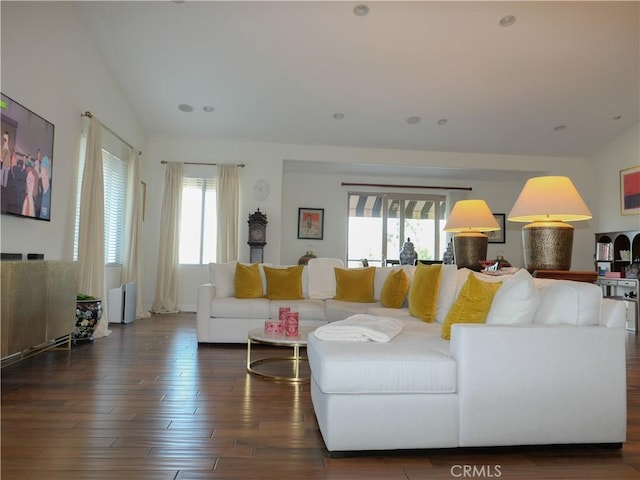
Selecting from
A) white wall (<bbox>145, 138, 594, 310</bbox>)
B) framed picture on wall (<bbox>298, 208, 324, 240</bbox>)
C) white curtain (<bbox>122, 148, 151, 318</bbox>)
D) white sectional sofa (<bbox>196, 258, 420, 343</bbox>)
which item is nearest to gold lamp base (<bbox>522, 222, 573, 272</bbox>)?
white sectional sofa (<bbox>196, 258, 420, 343</bbox>)

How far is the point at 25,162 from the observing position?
3.76 metres

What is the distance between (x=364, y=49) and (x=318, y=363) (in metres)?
4.10

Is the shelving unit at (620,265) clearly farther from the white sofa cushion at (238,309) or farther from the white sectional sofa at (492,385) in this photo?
the white sofa cushion at (238,309)

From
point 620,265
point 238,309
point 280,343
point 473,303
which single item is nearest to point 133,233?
point 238,309

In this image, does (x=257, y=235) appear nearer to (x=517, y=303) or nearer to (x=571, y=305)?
(x=517, y=303)

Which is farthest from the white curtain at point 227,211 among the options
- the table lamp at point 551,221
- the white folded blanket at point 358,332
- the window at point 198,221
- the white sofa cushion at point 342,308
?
the table lamp at point 551,221

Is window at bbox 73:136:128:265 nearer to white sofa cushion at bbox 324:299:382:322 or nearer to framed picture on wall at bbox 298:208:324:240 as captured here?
white sofa cushion at bbox 324:299:382:322

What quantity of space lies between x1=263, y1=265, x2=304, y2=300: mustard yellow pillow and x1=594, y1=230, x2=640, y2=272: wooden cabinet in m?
5.13

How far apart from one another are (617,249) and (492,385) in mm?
6625

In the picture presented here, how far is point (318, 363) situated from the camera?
2.23 meters

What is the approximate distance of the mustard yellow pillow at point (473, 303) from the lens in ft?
8.12

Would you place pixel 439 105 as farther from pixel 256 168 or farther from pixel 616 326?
pixel 616 326

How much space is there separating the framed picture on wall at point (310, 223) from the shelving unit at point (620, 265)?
15.4ft

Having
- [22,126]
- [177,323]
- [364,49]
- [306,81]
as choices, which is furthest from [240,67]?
[177,323]
